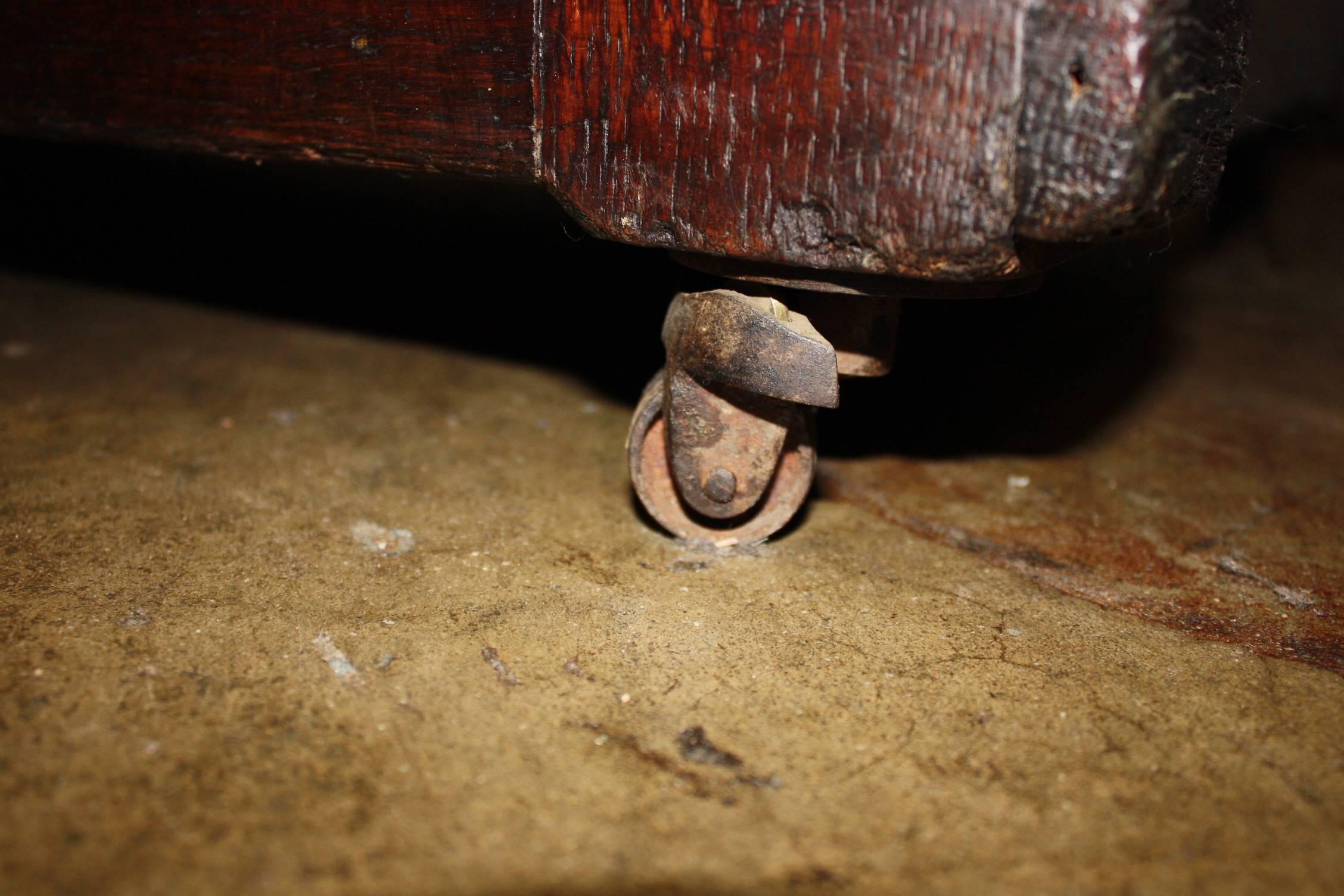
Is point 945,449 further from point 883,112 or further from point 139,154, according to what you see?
point 139,154

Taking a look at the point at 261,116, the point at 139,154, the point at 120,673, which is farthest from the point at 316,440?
the point at 139,154

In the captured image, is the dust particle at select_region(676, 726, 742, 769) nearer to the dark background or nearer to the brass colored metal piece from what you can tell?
the brass colored metal piece

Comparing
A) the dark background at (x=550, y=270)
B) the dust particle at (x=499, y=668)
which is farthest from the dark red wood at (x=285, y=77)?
the dust particle at (x=499, y=668)

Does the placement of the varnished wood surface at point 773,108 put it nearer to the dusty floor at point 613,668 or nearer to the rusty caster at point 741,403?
the rusty caster at point 741,403

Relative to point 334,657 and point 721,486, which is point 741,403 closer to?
point 721,486

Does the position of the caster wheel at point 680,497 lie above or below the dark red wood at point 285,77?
below

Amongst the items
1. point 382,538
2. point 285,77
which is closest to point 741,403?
point 382,538

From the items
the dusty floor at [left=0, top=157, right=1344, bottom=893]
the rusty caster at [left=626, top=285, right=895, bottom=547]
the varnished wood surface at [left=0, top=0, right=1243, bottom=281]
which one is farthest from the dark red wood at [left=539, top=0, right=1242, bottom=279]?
the dusty floor at [left=0, top=157, right=1344, bottom=893]
